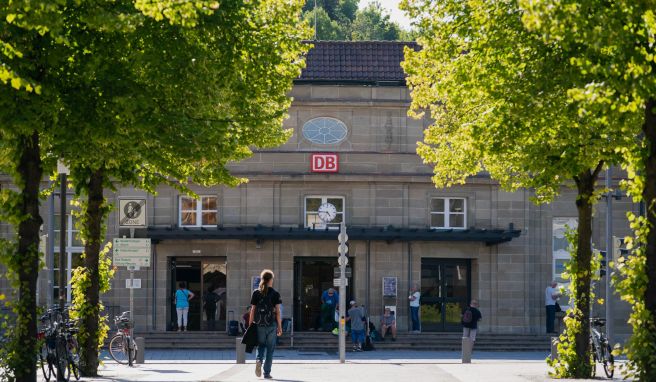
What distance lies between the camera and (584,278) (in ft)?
73.7

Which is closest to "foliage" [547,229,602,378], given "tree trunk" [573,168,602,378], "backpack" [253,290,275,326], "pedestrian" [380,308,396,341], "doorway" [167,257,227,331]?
"tree trunk" [573,168,602,378]

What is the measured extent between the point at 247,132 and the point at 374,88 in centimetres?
2202

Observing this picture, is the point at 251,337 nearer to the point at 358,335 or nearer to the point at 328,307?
the point at 358,335

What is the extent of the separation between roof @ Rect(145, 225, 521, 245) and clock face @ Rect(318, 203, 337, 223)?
0.78 meters

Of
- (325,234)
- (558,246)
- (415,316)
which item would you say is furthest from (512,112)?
(558,246)

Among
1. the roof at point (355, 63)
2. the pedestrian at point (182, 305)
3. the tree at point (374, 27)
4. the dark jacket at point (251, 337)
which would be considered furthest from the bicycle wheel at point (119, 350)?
the tree at point (374, 27)

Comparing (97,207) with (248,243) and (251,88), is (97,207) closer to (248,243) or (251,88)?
(251,88)

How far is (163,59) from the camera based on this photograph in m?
17.9

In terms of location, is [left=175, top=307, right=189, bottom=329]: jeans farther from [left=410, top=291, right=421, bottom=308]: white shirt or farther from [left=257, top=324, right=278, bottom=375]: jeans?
[left=257, top=324, right=278, bottom=375]: jeans

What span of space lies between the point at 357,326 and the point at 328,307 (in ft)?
10.8

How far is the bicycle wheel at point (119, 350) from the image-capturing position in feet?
99.4

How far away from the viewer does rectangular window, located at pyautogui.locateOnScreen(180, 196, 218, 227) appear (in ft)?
146

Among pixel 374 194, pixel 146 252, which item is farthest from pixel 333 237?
pixel 146 252

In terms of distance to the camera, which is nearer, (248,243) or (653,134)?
(653,134)
